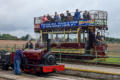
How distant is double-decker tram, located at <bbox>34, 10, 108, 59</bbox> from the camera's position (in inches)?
651

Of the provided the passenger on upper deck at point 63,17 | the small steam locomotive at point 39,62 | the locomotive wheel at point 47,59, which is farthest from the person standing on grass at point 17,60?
the passenger on upper deck at point 63,17

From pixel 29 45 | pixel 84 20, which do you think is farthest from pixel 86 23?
pixel 29 45

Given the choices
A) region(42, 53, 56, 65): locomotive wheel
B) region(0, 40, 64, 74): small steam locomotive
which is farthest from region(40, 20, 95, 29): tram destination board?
region(42, 53, 56, 65): locomotive wheel

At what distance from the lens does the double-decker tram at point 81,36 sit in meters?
16.5

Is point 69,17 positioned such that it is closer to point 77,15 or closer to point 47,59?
point 77,15

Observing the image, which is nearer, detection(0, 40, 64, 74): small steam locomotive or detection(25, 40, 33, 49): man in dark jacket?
detection(0, 40, 64, 74): small steam locomotive

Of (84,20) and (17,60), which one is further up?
(84,20)

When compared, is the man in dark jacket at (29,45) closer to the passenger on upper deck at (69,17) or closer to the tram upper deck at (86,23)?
the tram upper deck at (86,23)

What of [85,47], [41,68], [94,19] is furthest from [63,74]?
[94,19]

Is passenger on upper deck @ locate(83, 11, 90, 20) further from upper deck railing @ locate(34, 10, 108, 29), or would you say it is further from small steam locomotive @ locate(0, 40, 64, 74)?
small steam locomotive @ locate(0, 40, 64, 74)

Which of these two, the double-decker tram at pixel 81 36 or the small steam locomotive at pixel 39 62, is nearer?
the small steam locomotive at pixel 39 62

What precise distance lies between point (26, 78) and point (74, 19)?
7577mm

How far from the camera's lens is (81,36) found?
17.1 meters

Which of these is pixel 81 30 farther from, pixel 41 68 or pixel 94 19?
pixel 41 68
